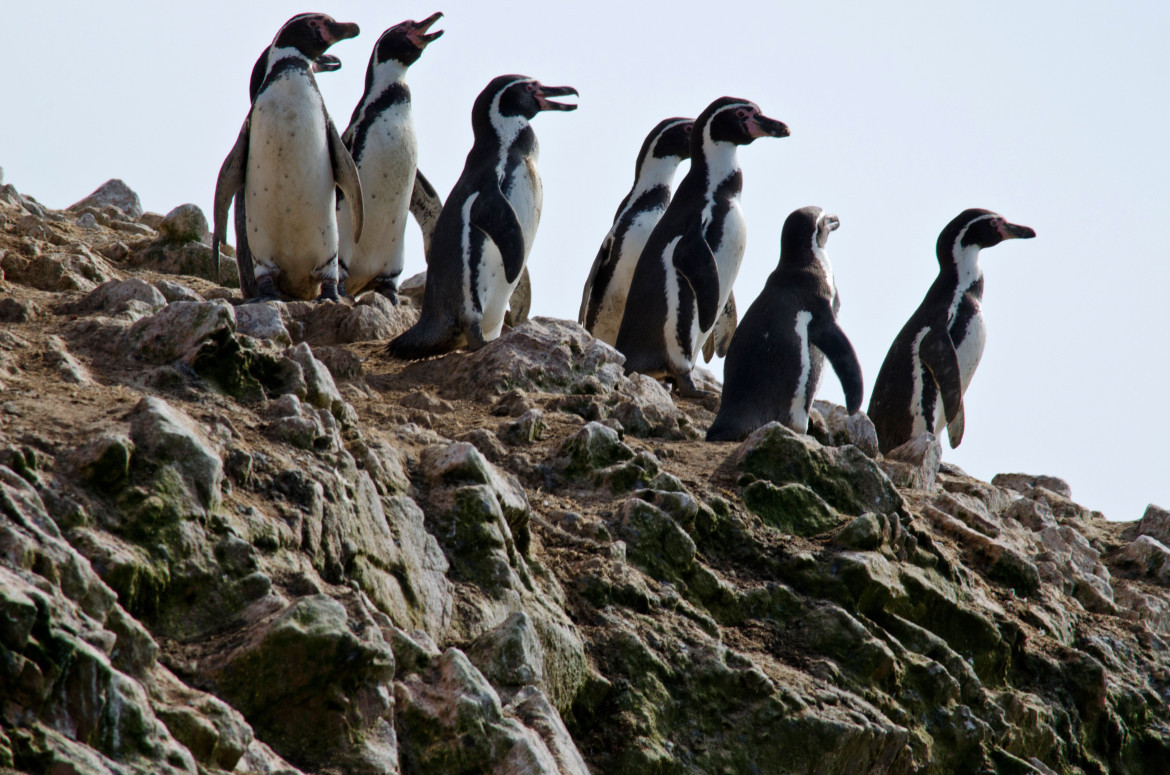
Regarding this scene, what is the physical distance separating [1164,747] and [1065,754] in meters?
0.71

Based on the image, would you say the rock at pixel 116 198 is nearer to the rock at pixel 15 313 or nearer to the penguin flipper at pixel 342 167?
the penguin flipper at pixel 342 167

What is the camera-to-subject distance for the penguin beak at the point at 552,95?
9594 mm

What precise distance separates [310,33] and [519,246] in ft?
7.27

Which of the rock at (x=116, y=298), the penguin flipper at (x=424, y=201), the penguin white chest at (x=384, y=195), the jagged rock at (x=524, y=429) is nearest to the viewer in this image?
the rock at (x=116, y=298)

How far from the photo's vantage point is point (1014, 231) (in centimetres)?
1139

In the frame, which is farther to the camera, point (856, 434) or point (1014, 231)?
point (1014, 231)

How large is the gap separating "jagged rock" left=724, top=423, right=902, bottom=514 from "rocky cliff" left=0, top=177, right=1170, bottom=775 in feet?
0.05

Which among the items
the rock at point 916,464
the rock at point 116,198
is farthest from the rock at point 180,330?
the rock at point 116,198

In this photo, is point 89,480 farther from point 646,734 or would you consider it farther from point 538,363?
point 538,363

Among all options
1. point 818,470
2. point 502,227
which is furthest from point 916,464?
point 502,227

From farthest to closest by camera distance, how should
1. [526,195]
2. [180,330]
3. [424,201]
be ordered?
[424,201], [526,195], [180,330]

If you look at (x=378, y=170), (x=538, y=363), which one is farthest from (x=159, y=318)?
(x=378, y=170)

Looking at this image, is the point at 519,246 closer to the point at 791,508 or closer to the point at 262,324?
the point at 262,324

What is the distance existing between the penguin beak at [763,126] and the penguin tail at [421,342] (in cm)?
357
